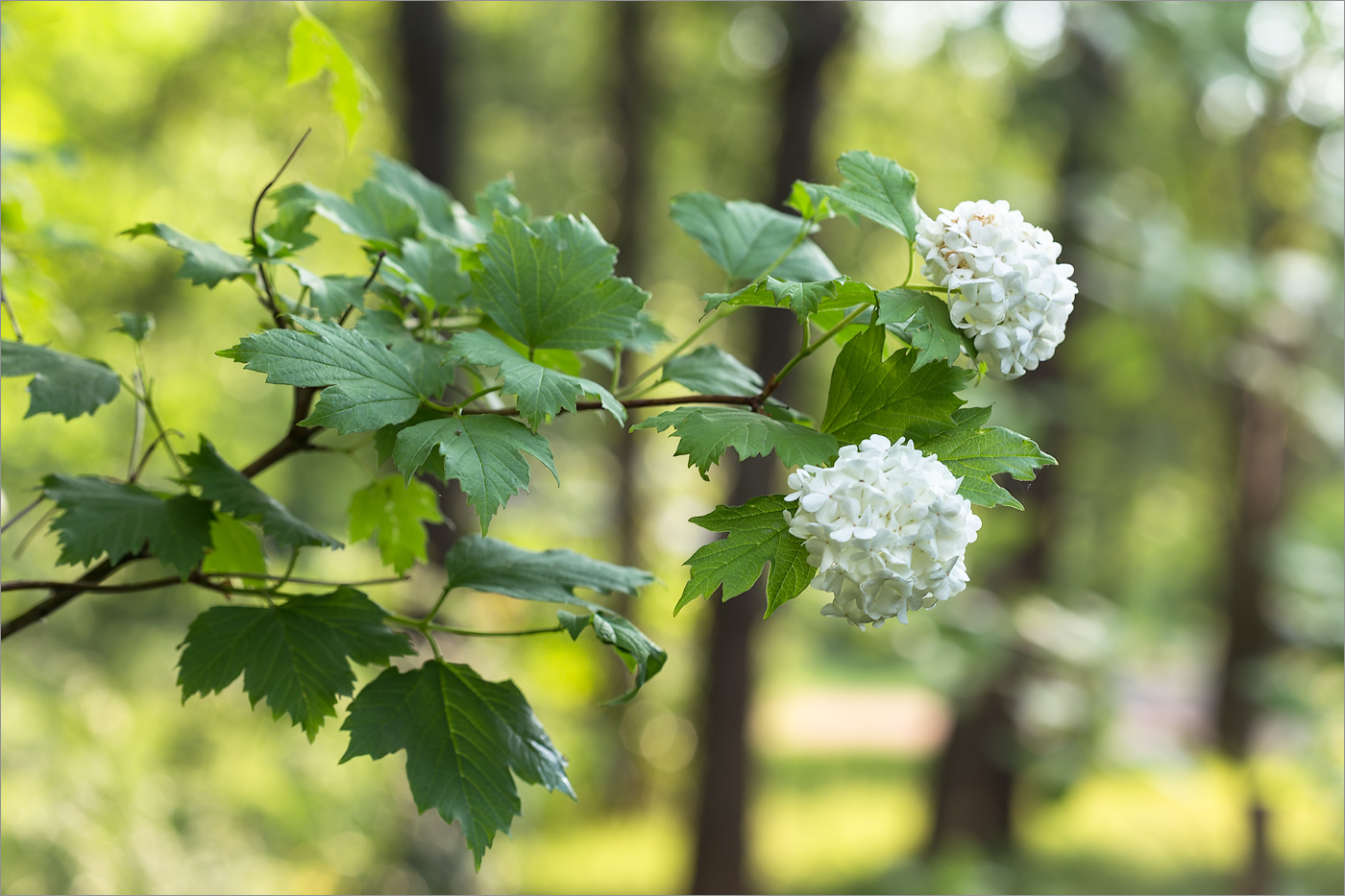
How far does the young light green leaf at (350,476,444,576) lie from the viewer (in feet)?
4.65

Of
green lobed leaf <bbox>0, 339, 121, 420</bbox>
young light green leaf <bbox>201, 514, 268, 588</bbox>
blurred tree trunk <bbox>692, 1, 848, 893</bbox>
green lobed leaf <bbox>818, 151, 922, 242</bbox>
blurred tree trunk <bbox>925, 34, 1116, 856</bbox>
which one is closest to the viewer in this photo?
green lobed leaf <bbox>818, 151, 922, 242</bbox>

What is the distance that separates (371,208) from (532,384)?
1.67ft

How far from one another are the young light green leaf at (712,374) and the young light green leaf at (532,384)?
0.66 ft

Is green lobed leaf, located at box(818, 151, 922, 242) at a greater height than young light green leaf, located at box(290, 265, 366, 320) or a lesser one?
greater

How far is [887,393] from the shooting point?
1.00 m

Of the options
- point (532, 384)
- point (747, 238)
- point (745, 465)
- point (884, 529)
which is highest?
point (747, 238)

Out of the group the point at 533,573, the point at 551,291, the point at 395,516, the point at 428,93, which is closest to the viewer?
the point at 551,291

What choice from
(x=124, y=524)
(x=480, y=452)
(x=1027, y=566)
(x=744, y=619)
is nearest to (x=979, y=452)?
(x=480, y=452)

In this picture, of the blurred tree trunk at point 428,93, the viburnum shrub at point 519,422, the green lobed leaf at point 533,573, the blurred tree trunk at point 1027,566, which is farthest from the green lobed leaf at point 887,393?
the blurred tree trunk at point 1027,566

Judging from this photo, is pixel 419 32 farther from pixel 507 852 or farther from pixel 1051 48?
pixel 507 852

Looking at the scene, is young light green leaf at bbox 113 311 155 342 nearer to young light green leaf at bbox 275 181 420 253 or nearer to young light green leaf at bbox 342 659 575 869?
young light green leaf at bbox 275 181 420 253

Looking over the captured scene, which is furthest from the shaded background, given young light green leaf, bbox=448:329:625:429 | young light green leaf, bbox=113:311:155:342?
young light green leaf, bbox=448:329:625:429

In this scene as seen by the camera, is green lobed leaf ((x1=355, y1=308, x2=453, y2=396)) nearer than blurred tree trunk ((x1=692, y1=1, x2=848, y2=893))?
Yes

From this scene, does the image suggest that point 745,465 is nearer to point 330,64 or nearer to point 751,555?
point 330,64
